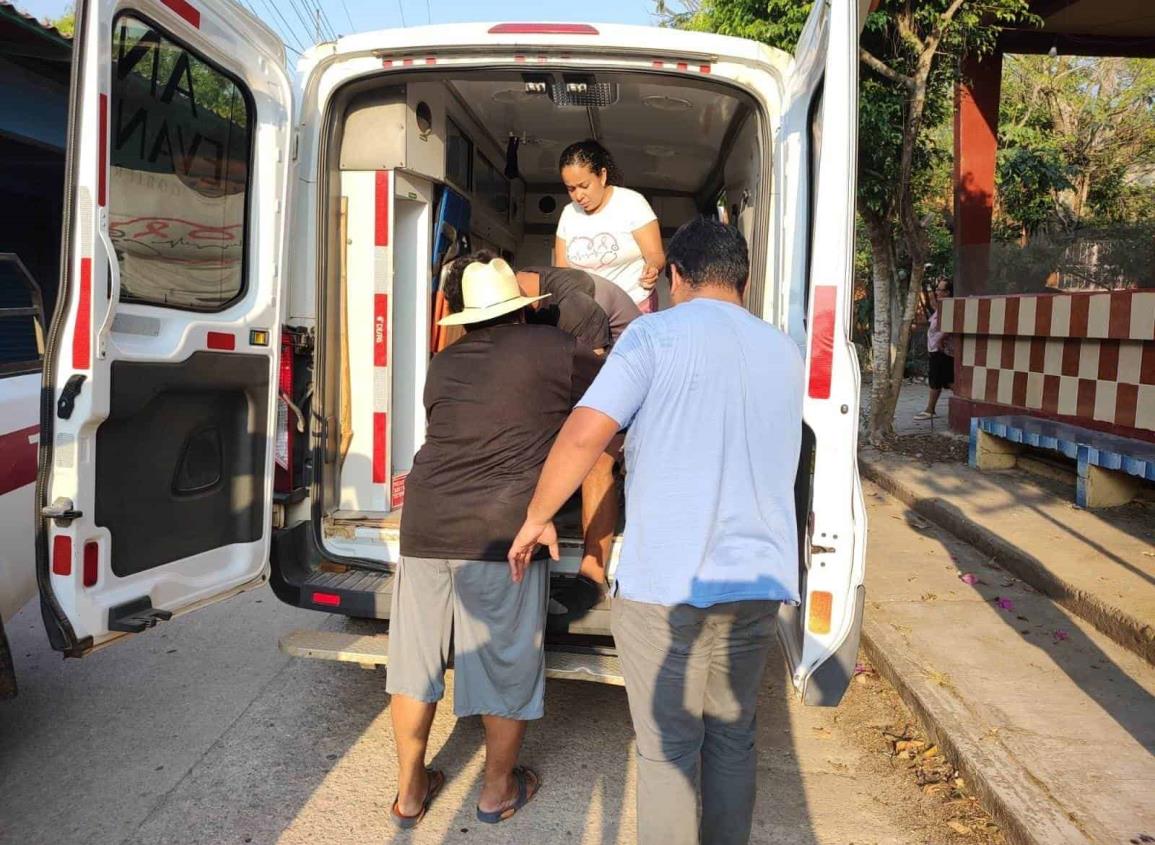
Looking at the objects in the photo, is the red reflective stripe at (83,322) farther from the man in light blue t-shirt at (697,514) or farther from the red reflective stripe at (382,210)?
the red reflective stripe at (382,210)

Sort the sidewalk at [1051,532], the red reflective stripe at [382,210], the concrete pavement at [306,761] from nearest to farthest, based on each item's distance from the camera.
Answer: the concrete pavement at [306,761] < the red reflective stripe at [382,210] < the sidewalk at [1051,532]

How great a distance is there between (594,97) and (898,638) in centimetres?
283

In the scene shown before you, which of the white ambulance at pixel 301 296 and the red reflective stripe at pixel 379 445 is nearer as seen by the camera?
the white ambulance at pixel 301 296

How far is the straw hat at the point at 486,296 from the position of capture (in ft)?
9.30

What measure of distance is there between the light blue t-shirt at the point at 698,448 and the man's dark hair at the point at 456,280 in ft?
3.03

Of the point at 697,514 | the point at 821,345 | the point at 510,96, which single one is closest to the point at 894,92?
the point at 510,96

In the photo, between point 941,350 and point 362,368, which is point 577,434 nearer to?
point 362,368

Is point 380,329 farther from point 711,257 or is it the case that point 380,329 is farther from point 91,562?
point 711,257

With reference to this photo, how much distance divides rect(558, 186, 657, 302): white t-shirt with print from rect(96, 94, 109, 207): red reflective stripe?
230 cm

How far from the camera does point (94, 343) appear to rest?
2496 millimetres

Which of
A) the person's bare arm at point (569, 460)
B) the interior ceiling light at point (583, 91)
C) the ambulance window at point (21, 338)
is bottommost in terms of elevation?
the person's bare arm at point (569, 460)

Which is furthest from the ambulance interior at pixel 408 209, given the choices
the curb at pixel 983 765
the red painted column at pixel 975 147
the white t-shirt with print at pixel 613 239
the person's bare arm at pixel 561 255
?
the red painted column at pixel 975 147

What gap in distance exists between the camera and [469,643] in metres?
2.91

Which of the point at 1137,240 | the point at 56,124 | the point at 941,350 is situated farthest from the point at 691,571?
the point at 941,350
